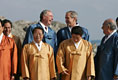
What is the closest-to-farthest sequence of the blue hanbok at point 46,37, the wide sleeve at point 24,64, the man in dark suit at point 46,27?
1. the wide sleeve at point 24,64
2. the blue hanbok at point 46,37
3. the man in dark suit at point 46,27

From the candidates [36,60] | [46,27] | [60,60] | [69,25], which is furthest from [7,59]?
[69,25]

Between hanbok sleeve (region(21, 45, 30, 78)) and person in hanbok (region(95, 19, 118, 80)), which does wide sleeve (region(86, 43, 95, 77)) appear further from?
hanbok sleeve (region(21, 45, 30, 78))

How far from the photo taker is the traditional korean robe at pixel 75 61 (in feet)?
20.6

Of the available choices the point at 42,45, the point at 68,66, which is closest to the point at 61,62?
the point at 68,66

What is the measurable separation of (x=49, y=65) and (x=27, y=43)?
942mm

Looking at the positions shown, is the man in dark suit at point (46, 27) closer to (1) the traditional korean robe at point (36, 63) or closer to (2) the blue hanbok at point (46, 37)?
(2) the blue hanbok at point (46, 37)

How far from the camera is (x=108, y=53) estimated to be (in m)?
6.23

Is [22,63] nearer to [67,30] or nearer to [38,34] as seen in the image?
[38,34]

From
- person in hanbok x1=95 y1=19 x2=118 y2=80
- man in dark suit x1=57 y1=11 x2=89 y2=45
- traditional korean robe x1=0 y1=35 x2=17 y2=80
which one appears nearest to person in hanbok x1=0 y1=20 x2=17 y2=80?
traditional korean robe x1=0 y1=35 x2=17 y2=80

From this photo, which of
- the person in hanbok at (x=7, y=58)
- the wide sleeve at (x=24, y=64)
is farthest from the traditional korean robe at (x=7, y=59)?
the wide sleeve at (x=24, y=64)

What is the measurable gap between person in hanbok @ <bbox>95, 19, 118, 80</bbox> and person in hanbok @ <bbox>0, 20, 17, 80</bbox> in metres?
2.13

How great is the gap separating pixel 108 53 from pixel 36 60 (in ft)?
5.77

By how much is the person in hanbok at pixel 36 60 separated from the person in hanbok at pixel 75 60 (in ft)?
0.99

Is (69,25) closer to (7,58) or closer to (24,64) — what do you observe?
(24,64)
